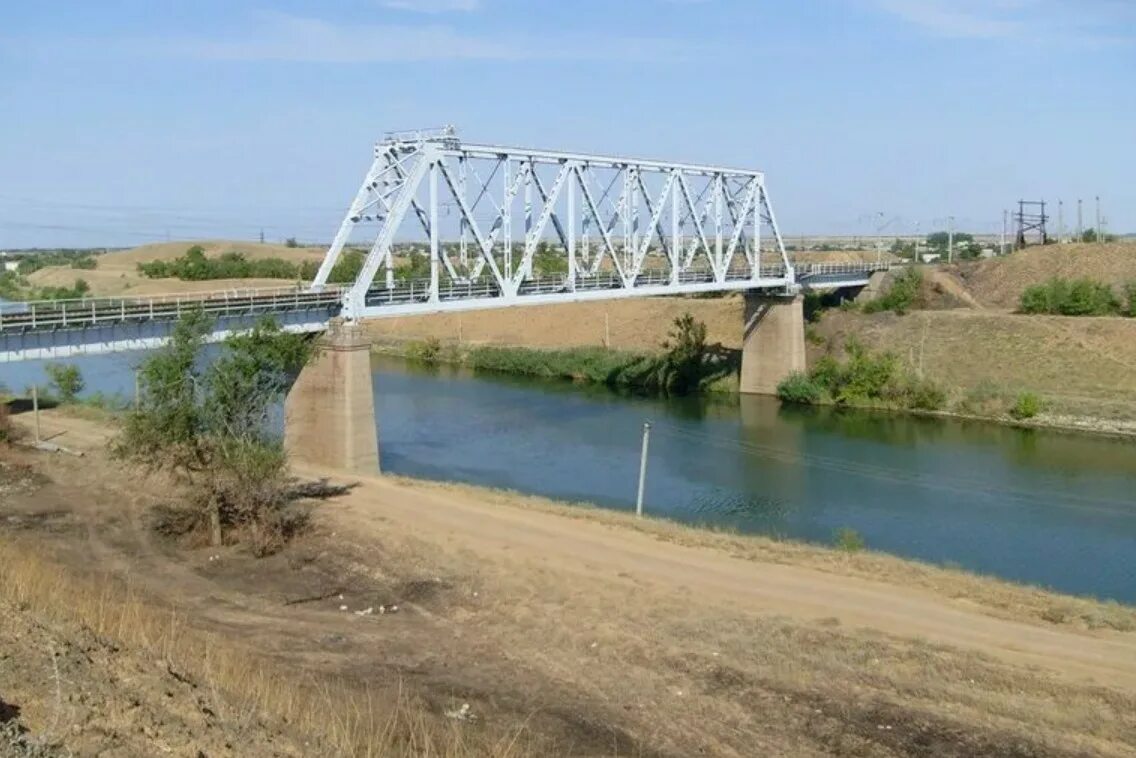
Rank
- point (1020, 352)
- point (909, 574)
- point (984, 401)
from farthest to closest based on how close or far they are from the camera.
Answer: point (1020, 352)
point (984, 401)
point (909, 574)

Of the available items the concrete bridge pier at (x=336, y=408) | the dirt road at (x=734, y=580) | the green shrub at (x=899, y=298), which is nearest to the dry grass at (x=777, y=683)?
the dirt road at (x=734, y=580)

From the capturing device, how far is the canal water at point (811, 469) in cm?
3120

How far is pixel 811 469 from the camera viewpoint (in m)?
42.5

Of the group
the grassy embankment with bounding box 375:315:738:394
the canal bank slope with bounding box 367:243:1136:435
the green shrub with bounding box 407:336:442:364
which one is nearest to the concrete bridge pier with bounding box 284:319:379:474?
the grassy embankment with bounding box 375:315:738:394

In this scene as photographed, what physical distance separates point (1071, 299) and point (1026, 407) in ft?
45.0

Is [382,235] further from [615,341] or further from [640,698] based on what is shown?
[615,341]

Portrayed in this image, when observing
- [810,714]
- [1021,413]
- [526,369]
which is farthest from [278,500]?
[526,369]

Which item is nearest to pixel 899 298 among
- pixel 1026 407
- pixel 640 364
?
pixel 640 364

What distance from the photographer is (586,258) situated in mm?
52906

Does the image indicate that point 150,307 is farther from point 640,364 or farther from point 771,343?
point 771,343

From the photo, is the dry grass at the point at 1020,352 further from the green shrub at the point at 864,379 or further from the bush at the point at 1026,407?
the green shrub at the point at 864,379

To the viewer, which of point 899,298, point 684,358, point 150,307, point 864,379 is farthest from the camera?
point 899,298

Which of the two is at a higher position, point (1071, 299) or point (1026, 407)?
point (1071, 299)

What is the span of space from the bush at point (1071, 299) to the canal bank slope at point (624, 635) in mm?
46830
